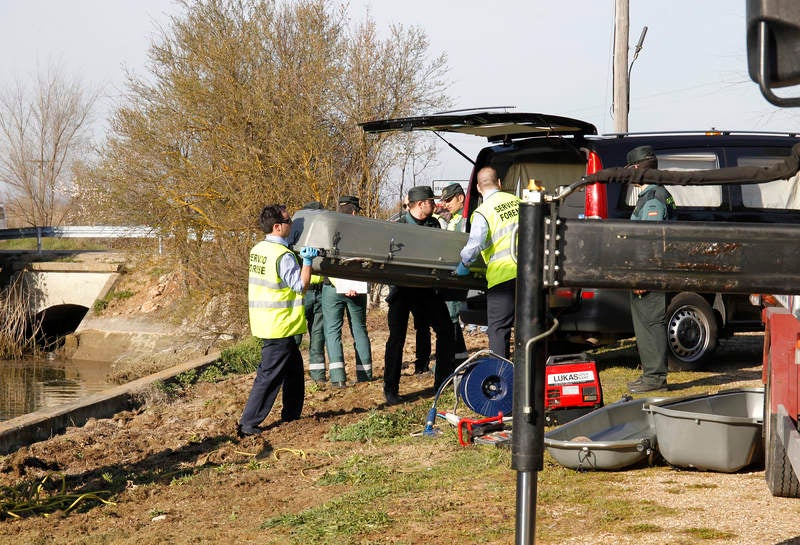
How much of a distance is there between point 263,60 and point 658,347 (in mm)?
13828

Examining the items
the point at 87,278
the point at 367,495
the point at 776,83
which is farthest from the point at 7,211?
the point at 776,83

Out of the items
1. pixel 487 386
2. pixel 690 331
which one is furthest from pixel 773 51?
pixel 690 331

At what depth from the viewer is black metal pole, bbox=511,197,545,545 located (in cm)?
285

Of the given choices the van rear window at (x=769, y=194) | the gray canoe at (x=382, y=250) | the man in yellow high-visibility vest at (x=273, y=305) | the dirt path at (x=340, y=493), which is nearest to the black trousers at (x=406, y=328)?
the dirt path at (x=340, y=493)

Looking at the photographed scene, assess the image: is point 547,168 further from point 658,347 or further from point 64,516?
point 64,516

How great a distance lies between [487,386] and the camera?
7.07 metres

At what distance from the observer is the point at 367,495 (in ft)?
18.3

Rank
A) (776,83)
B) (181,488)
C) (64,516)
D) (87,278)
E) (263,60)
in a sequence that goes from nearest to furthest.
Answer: (776,83) → (64,516) → (181,488) → (263,60) → (87,278)

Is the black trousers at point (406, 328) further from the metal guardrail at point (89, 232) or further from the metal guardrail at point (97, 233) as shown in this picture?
the metal guardrail at point (89, 232)

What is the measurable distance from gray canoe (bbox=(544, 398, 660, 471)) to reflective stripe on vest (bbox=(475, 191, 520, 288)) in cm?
166

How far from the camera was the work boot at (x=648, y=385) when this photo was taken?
7.98 meters

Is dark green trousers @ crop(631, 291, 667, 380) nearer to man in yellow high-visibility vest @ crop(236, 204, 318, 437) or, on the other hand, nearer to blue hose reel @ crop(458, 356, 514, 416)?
blue hose reel @ crop(458, 356, 514, 416)

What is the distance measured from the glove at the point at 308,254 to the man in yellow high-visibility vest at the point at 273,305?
0.04 meters

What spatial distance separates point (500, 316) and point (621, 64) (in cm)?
900
